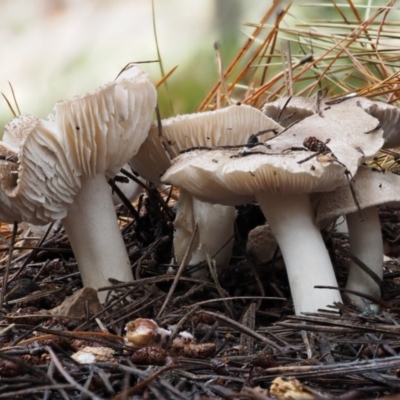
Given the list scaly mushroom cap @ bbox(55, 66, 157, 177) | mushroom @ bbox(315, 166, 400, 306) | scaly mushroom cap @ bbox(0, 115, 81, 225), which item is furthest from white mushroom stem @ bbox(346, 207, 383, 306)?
scaly mushroom cap @ bbox(0, 115, 81, 225)

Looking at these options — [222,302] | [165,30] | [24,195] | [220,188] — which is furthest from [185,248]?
[165,30]

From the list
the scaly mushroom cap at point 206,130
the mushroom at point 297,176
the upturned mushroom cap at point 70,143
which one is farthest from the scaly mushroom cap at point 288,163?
the upturned mushroom cap at point 70,143

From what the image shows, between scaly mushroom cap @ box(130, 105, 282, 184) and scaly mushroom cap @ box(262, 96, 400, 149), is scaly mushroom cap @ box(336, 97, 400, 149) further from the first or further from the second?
scaly mushroom cap @ box(130, 105, 282, 184)

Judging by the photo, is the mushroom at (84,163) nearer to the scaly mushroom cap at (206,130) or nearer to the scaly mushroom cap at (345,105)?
the scaly mushroom cap at (206,130)

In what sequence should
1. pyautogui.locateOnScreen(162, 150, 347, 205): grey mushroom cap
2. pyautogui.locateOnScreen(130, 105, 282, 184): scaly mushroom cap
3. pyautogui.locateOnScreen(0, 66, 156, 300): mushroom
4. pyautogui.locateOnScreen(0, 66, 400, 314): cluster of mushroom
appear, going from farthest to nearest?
pyautogui.locateOnScreen(130, 105, 282, 184): scaly mushroom cap, pyautogui.locateOnScreen(0, 66, 156, 300): mushroom, pyautogui.locateOnScreen(0, 66, 400, 314): cluster of mushroom, pyautogui.locateOnScreen(162, 150, 347, 205): grey mushroom cap

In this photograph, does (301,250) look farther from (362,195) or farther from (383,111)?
(383,111)

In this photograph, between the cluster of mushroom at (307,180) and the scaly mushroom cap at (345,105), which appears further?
the scaly mushroom cap at (345,105)
